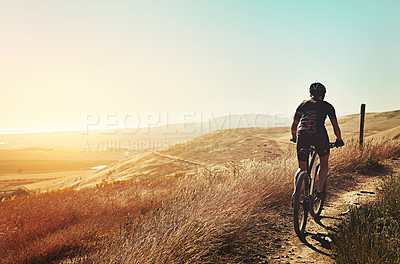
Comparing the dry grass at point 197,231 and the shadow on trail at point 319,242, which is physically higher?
the dry grass at point 197,231

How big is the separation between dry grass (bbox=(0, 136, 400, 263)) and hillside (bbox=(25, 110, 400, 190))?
1893cm

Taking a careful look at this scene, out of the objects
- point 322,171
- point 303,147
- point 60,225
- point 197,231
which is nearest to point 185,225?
point 197,231

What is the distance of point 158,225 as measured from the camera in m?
3.02

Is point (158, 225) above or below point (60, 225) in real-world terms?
above

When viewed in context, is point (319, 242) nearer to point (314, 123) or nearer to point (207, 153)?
point (314, 123)

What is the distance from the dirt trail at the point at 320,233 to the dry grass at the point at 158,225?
13.7 inches

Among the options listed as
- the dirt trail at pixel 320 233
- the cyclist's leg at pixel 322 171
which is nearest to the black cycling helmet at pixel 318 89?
the cyclist's leg at pixel 322 171

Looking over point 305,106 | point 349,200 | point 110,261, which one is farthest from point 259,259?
point 349,200

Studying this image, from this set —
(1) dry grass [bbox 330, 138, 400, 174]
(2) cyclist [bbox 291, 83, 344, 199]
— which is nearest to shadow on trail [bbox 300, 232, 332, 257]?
(2) cyclist [bbox 291, 83, 344, 199]

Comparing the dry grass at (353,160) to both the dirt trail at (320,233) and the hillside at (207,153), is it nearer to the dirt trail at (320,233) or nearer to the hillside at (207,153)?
the dirt trail at (320,233)

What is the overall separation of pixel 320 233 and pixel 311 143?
65.8 inches

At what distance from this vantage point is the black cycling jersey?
4.21 m

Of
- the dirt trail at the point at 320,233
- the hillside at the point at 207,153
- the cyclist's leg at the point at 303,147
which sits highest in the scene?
the cyclist's leg at the point at 303,147

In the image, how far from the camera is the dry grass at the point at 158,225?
2.80 meters
